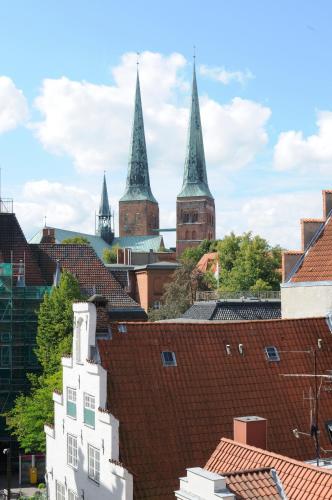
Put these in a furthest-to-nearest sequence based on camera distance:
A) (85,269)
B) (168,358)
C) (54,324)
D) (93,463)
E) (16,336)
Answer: (85,269) < (16,336) < (54,324) < (168,358) < (93,463)

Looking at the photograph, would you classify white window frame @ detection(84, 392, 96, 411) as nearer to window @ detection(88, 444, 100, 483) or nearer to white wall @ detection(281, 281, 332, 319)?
window @ detection(88, 444, 100, 483)

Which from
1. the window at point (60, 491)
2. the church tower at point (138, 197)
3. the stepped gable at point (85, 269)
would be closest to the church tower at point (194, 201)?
the church tower at point (138, 197)

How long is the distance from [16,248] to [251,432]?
112 feet

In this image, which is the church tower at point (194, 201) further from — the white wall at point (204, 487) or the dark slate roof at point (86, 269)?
the white wall at point (204, 487)

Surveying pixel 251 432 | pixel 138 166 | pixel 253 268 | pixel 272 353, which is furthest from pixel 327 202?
pixel 138 166

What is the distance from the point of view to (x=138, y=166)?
172250 millimetres

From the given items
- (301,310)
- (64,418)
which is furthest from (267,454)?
(301,310)

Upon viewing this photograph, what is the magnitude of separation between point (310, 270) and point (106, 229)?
147 metres

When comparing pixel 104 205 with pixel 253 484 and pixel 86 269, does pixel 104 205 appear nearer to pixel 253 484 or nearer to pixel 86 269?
pixel 86 269

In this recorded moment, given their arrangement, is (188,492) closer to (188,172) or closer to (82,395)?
(82,395)

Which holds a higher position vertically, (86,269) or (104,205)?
(104,205)

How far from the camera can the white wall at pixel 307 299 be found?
29.4m

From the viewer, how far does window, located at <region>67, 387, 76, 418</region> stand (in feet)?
82.9

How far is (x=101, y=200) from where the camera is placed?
182250 mm
